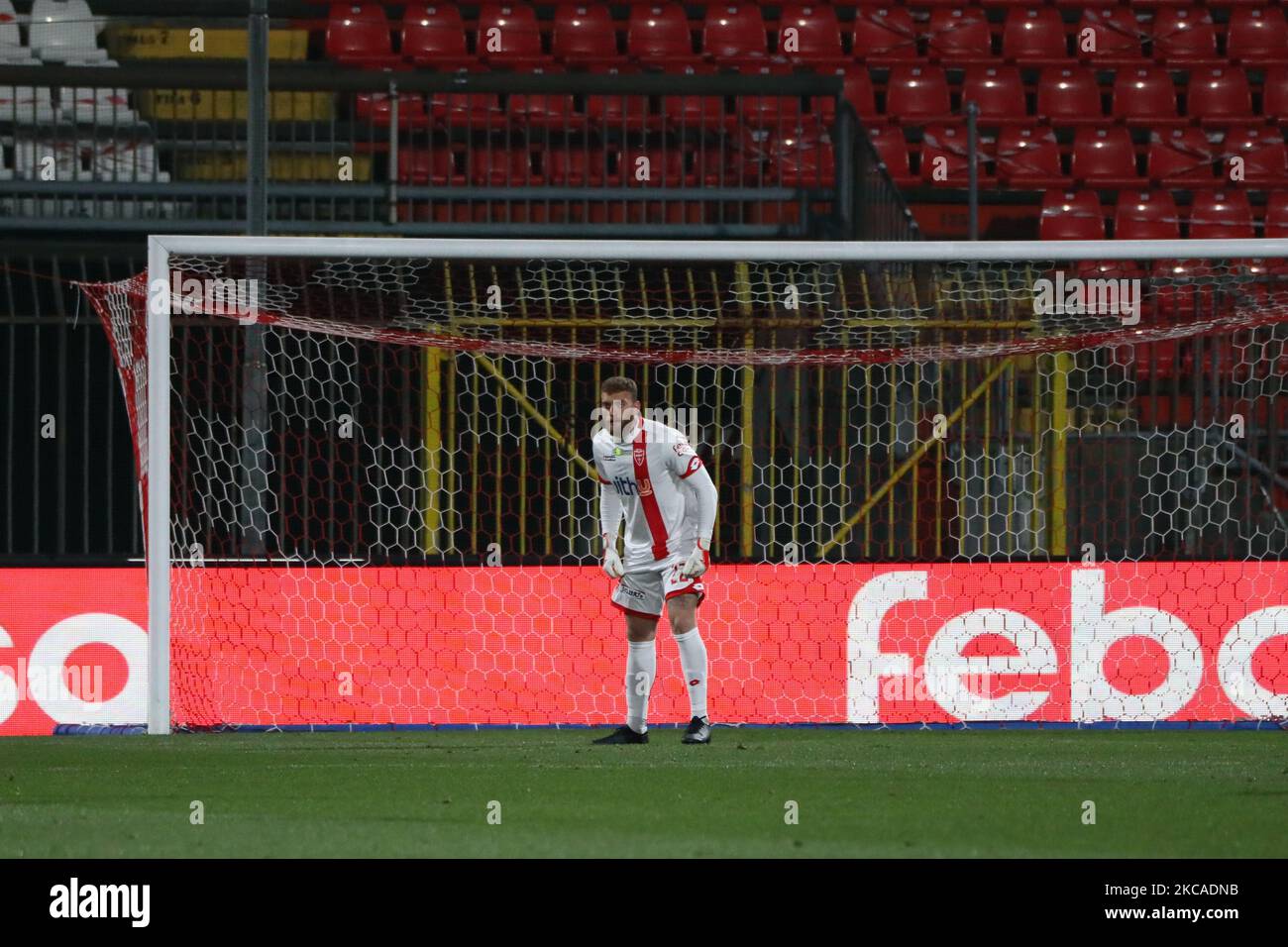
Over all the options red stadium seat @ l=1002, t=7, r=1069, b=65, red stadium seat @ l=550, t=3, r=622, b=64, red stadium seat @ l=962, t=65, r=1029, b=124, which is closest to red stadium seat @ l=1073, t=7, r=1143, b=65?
red stadium seat @ l=1002, t=7, r=1069, b=65

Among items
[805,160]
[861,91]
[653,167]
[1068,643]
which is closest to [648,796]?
[1068,643]

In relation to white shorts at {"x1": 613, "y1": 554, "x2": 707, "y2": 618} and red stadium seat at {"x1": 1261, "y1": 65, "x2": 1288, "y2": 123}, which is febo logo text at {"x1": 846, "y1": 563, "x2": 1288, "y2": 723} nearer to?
white shorts at {"x1": 613, "y1": 554, "x2": 707, "y2": 618}

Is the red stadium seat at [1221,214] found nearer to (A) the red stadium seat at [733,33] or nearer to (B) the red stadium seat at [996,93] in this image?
(B) the red stadium seat at [996,93]

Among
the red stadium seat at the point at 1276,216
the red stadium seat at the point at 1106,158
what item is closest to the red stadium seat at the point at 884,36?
the red stadium seat at the point at 1106,158

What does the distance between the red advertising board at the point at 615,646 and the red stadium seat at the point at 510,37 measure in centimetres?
676

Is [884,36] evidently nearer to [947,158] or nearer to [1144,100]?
[947,158]

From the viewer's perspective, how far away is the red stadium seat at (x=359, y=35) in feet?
49.3

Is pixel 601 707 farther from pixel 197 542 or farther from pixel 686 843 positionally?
pixel 686 843

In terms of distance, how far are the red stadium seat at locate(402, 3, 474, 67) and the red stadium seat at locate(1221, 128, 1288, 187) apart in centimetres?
634

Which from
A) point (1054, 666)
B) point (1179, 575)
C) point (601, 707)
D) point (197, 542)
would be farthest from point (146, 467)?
point (1179, 575)

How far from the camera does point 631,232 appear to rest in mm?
11359

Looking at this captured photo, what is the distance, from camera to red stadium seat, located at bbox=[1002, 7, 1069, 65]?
Result: 16.1 metres

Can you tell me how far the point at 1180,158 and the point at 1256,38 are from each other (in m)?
1.58
